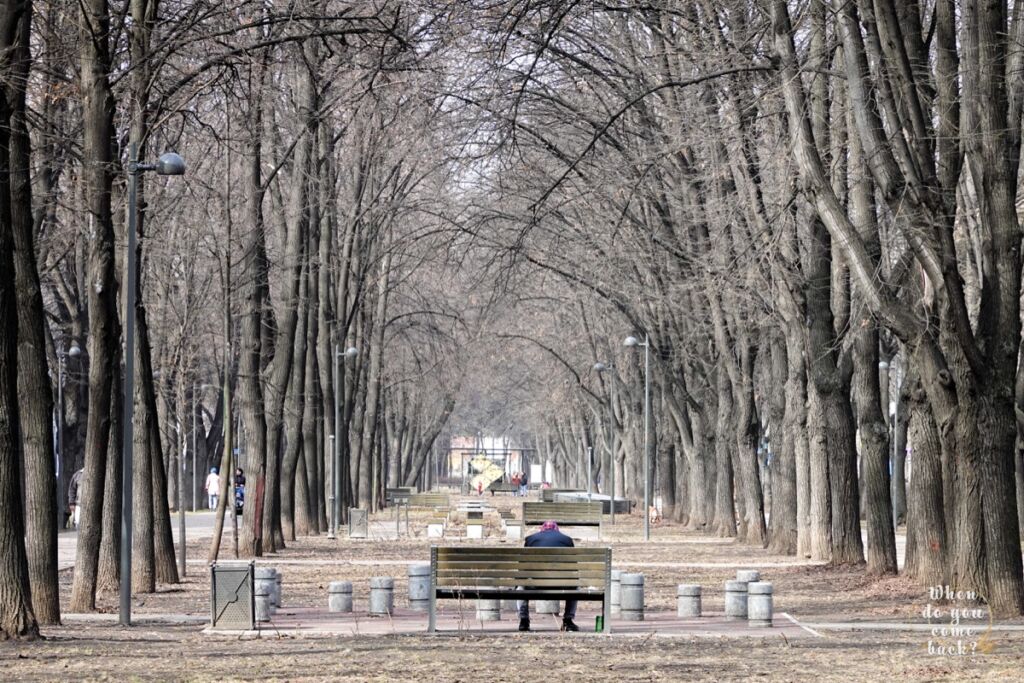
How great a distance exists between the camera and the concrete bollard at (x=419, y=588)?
19703mm

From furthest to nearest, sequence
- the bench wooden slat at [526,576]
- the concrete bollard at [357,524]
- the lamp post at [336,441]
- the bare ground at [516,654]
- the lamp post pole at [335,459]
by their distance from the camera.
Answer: the lamp post at [336,441] < the lamp post pole at [335,459] < the concrete bollard at [357,524] < the bench wooden slat at [526,576] < the bare ground at [516,654]

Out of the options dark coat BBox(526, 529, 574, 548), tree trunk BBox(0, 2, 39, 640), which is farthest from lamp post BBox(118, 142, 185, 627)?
dark coat BBox(526, 529, 574, 548)

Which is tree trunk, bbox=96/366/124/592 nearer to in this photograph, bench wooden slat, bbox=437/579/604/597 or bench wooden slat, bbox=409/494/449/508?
bench wooden slat, bbox=437/579/604/597

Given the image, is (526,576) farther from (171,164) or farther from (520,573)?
(171,164)

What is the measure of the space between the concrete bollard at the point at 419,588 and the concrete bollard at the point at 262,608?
219cm

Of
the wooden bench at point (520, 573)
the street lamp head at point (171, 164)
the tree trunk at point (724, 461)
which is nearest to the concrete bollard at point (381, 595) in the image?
the wooden bench at point (520, 573)

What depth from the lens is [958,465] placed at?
59.6 ft

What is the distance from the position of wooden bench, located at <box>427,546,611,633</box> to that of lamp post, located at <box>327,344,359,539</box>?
77.5ft

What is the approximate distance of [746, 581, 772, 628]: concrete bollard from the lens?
17.8m

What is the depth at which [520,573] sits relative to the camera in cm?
1659

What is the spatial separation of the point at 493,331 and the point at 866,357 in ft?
136

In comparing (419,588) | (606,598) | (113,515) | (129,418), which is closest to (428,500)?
(113,515)

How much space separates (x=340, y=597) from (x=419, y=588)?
96 cm

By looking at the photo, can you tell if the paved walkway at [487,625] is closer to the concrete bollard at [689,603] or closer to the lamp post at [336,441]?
the concrete bollard at [689,603]
